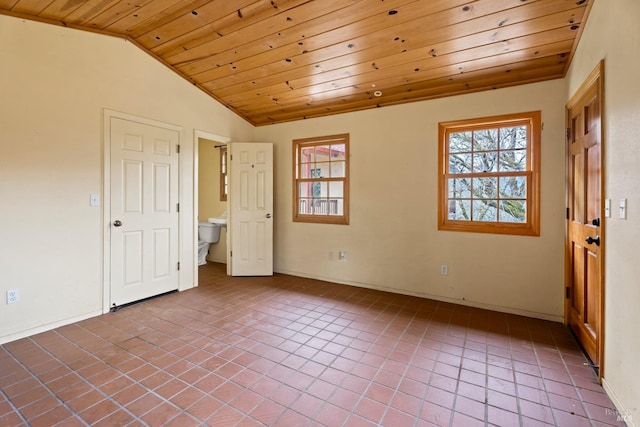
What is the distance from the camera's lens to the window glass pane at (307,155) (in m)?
4.66

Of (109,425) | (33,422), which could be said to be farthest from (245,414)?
(33,422)

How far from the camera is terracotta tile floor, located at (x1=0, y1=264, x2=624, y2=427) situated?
173 cm

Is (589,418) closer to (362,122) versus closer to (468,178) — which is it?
(468,178)

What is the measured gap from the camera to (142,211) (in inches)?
140

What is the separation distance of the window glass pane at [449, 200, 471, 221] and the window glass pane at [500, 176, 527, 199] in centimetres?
37

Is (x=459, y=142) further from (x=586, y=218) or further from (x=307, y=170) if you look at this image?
(x=307, y=170)

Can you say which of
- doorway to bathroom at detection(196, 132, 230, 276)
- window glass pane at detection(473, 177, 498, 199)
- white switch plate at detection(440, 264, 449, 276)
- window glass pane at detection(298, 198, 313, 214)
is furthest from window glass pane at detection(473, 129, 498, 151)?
doorway to bathroom at detection(196, 132, 230, 276)

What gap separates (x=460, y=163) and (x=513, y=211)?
2.49ft

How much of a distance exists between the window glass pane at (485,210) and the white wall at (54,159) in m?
3.95

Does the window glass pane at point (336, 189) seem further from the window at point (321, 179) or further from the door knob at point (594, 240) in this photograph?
the door knob at point (594, 240)

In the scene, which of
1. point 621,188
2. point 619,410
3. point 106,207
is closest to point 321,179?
point 106,207

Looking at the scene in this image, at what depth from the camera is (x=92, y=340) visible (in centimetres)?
260

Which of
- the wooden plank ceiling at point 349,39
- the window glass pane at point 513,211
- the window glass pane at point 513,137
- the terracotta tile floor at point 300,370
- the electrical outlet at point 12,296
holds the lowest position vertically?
the terracotta tile floor at point 300,370

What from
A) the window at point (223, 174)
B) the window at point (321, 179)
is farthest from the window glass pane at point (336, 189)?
the window at point (223, 174)
